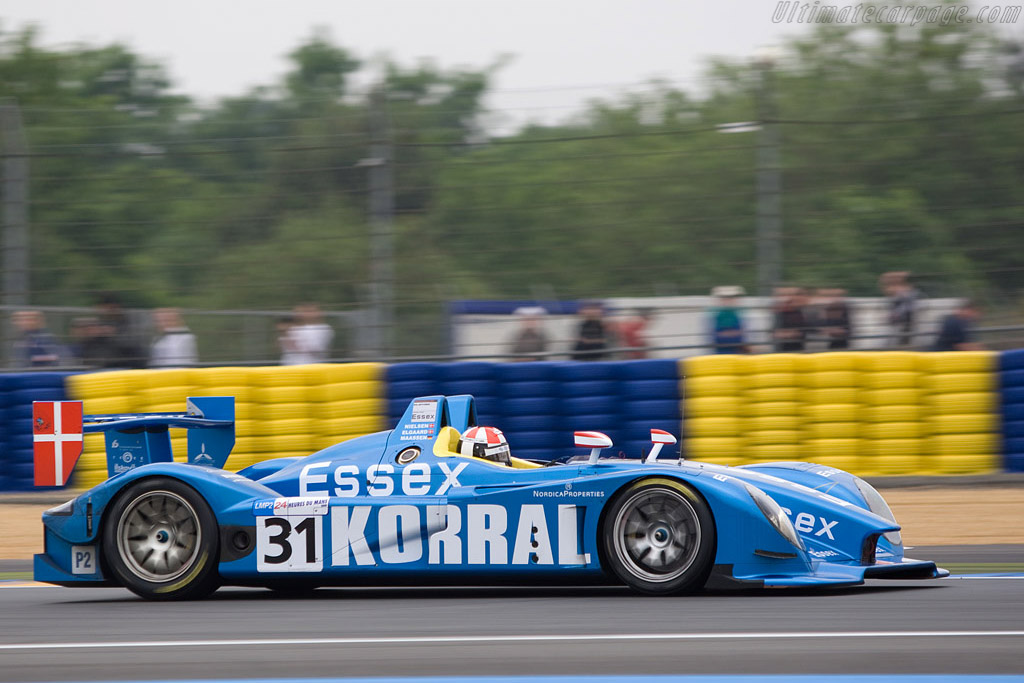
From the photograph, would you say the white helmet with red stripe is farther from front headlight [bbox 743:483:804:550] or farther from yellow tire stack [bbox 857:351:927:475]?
yellow tire stack [bbox 857:351:927:475]

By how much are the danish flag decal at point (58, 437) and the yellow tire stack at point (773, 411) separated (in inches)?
241

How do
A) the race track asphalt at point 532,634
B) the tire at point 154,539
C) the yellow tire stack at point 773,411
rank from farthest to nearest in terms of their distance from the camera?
the yellow tire stack at point 773,411 < the tire at point 154,539 < the race track asphalt at point 532,634

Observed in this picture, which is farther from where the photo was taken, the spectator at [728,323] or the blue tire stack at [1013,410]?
the spectator at [728,323]

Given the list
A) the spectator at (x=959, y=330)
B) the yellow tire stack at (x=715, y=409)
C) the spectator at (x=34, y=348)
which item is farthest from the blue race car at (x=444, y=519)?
the spectator at (x=34, y=348)

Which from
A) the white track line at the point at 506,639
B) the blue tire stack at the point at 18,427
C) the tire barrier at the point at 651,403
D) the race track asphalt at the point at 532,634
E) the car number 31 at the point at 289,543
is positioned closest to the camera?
the race track asphalt at the point at 532,634

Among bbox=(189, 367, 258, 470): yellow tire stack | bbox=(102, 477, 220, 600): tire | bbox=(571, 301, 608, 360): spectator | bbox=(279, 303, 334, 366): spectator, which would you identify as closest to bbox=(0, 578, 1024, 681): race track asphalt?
bbox=(102, 477, 220, 600): tire

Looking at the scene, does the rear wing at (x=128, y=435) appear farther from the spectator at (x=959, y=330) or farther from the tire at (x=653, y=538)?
the spectator at (x=959, y=330)

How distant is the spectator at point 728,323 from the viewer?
11.6 meters

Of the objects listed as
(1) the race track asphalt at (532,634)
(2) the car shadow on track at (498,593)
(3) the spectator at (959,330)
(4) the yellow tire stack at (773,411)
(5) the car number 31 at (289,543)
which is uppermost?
(3) the spectator at (959,330)

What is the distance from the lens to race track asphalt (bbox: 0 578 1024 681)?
4.49 metres

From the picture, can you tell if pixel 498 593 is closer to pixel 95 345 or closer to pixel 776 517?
pixel 776 517

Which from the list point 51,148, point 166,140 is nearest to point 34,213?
point 51,148

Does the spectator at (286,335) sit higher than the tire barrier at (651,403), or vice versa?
the spectator at (286,335)

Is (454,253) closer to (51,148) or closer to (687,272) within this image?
(687,272)
